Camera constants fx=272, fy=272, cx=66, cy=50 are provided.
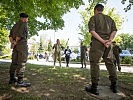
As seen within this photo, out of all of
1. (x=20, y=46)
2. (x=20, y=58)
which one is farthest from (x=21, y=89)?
(x=20, y=46)

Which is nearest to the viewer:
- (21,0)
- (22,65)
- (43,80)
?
(22,65)

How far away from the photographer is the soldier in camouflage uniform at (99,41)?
6.56 metres

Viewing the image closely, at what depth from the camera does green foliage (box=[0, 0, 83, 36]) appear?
42.5 feet

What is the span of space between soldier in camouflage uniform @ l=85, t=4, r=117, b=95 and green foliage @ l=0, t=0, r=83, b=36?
19.9 feet

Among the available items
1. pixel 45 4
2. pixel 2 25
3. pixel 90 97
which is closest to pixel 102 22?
pixel 90 97

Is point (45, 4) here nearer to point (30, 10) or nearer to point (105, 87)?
point (30, 10)

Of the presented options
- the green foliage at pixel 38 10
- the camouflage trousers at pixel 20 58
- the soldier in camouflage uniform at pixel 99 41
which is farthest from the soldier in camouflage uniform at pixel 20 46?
the green foliage at pixel 38 10

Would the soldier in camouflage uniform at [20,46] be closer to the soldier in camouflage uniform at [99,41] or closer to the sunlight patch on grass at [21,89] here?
the sunlight patch on grass at [21,89]

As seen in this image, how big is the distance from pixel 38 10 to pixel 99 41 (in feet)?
29.3

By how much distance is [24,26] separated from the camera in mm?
7281

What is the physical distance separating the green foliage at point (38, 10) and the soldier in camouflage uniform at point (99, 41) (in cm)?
606

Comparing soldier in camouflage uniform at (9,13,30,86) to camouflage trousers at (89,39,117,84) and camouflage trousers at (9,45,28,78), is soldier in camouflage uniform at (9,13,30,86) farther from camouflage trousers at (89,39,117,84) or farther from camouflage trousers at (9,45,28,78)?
camouflage trousers at (89,39,117,84)

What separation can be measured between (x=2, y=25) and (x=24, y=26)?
38.0 ft

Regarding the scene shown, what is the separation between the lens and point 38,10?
49.1 ft
